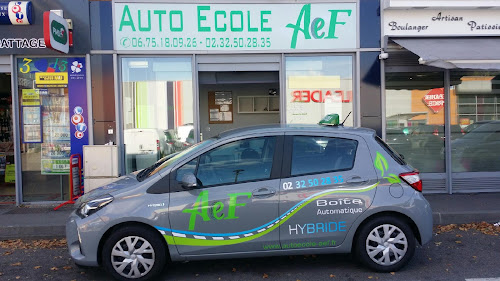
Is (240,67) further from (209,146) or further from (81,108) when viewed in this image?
(209,146)

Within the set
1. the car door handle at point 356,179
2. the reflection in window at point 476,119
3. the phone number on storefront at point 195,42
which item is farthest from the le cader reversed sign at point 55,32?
the reflection in window at point 476,119

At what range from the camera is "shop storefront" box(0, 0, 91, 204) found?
827 cm

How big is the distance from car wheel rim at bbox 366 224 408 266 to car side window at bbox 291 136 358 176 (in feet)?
2.50

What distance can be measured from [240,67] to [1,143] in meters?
6.17

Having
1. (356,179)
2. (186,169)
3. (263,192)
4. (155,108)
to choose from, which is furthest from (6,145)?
(356,179)

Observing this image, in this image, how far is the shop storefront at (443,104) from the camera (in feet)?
28.1

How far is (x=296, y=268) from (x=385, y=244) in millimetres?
1037

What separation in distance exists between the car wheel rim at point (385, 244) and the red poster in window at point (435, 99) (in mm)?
5047

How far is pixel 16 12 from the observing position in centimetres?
807

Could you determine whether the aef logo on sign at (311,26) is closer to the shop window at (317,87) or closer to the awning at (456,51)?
the shop window at (317,87)

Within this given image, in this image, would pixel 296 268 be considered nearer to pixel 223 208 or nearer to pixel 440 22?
pixel 223 208

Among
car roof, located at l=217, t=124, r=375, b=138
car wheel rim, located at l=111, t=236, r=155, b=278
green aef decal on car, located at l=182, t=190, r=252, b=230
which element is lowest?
car wheel rim, located at l=111, t=236, r=155, b=278

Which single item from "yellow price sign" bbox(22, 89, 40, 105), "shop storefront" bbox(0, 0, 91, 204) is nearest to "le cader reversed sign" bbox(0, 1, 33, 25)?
"shop storefront" bbox(0, 0, 91, 204)

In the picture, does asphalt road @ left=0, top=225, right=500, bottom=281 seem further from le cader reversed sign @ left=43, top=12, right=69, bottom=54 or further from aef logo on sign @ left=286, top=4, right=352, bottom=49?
aef logo on sign @ left=286, top=4, right=352, bottom=49
